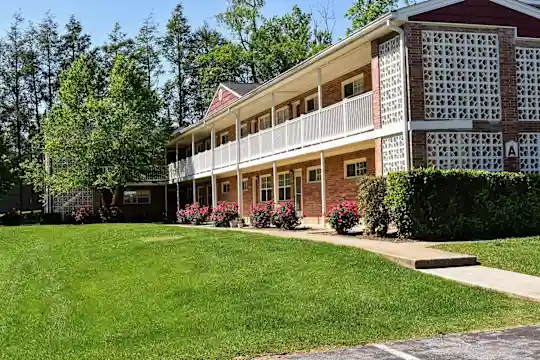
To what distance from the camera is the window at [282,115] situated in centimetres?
2634

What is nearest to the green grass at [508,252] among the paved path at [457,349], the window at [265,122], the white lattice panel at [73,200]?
the paved path at [457,349]

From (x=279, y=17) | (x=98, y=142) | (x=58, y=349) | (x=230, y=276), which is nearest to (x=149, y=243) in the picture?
(x=230, y=276)

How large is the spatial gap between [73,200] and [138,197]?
14.9 ft

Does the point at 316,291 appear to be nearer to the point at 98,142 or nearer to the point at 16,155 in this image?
the point at 98,142

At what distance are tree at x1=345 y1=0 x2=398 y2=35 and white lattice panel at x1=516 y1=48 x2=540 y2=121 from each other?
25759 millimetres

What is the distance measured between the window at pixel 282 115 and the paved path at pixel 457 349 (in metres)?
20.3

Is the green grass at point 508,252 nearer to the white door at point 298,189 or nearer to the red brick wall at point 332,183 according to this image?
the red brick wall at point 332,183

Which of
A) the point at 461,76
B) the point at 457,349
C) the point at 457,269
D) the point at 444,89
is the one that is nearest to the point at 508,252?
the point at 457,269

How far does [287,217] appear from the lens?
19.5 metres

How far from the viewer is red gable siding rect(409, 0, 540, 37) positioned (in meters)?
15.5

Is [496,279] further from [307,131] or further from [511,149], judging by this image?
[307,131]

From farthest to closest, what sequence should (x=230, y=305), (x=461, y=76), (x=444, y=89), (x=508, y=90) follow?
(x=508, y=90) → (x=461, y=76) → (x=444, y=89) → (x=230, y=305)

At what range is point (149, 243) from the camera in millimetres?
15609

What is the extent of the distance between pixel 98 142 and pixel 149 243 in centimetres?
2053
